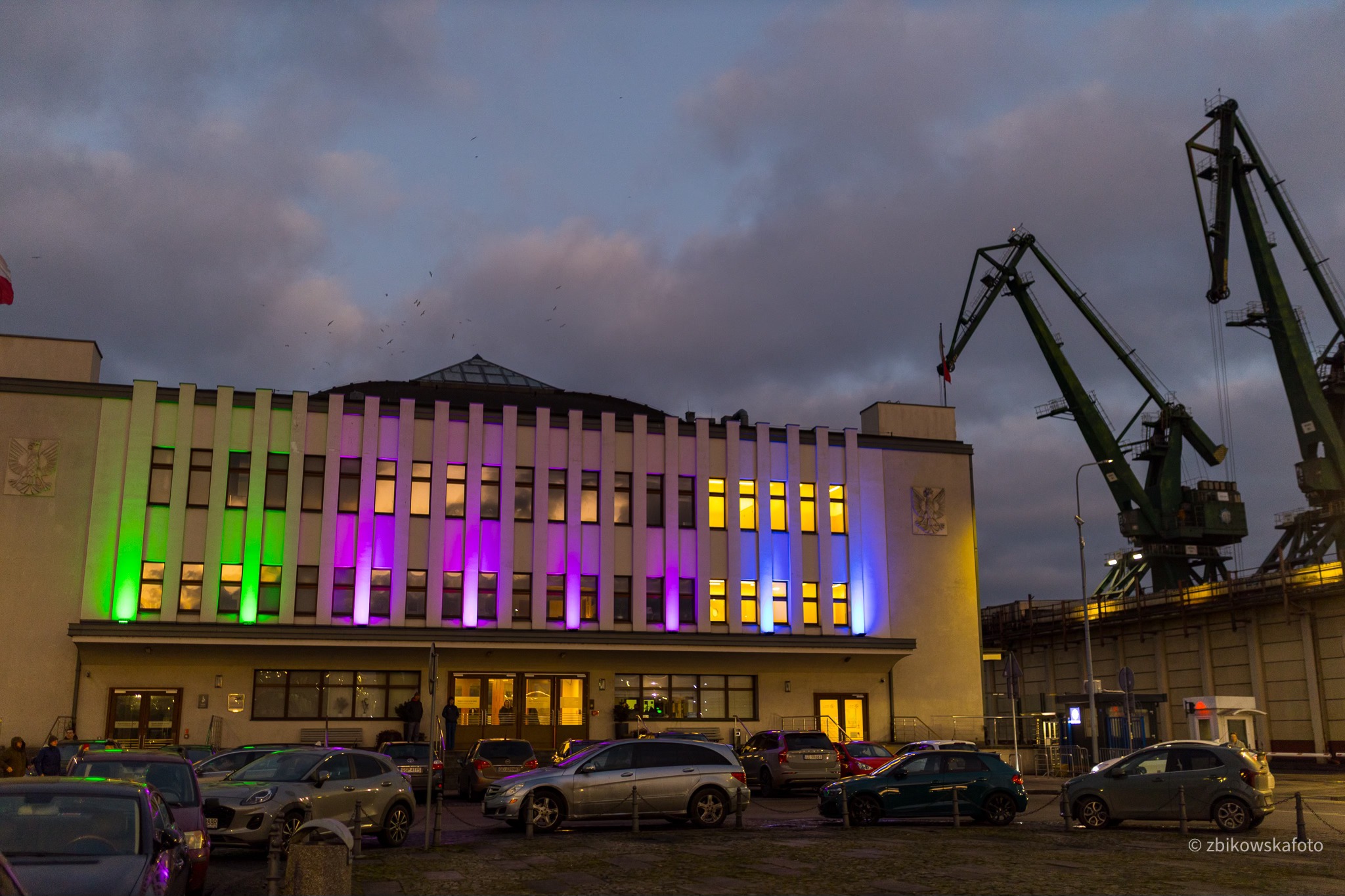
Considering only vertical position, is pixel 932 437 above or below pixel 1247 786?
above

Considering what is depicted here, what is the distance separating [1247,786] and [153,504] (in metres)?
30.6

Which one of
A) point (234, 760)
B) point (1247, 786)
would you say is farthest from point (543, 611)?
point (1247, 786)

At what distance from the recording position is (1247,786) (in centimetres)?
2069

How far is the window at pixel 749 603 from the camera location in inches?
1615

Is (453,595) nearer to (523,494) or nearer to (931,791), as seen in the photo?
(523,494)

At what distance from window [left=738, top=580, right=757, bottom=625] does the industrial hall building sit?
0.30 ft

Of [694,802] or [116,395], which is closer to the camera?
[694,802]

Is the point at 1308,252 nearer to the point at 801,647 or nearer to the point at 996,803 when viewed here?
the point at 801,647

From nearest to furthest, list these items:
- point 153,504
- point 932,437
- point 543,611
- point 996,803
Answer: point 996,803 → point 153,504 → point 543,611 → point 932,437

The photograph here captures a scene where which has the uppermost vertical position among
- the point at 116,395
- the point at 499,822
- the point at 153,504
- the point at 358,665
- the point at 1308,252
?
the point at 1308,252

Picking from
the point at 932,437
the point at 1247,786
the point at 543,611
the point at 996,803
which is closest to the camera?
the point at 1247,786

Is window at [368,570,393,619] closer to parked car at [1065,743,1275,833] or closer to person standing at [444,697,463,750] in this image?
person standing at [444,697,463,750]

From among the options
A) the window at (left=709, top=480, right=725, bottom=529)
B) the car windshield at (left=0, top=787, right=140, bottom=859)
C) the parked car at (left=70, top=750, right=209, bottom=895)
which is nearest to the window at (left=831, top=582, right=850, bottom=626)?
the window at (left=709, top=480, right=725, bottom=529)

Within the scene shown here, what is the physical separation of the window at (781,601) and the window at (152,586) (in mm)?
19752
